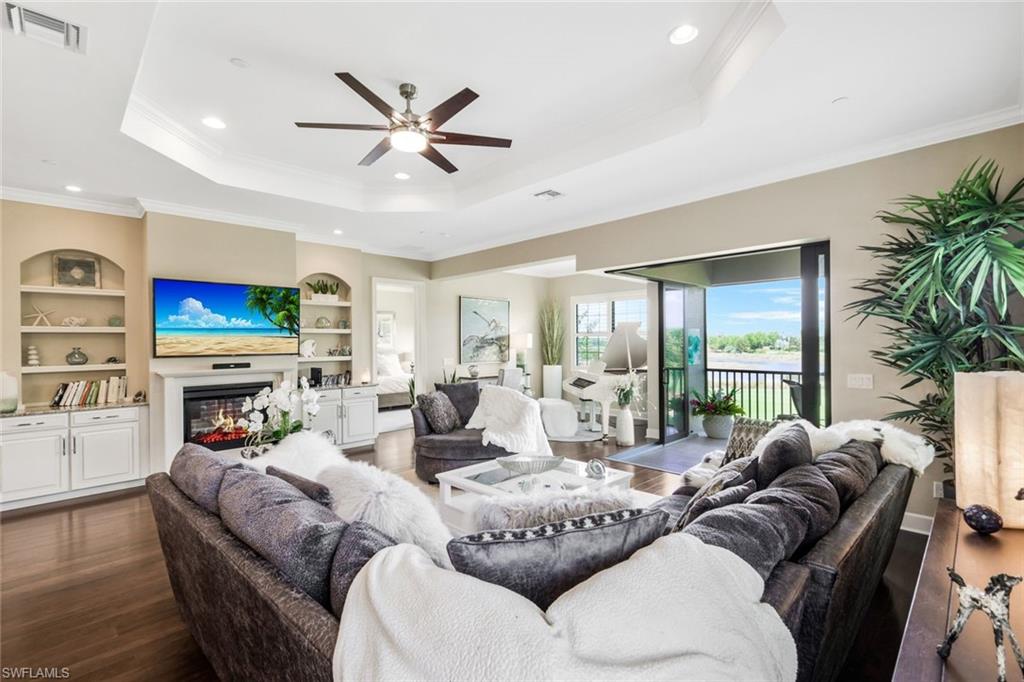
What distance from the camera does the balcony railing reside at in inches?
A: 245

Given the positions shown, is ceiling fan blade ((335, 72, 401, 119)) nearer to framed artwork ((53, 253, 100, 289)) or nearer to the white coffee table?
the white coffee table

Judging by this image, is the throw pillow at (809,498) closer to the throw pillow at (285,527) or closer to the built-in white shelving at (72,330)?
the throw pillow at (285,527)

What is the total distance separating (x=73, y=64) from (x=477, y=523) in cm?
300

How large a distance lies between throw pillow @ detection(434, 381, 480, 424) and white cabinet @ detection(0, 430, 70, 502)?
3268mm

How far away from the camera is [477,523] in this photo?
148 cm

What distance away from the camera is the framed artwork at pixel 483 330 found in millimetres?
7996

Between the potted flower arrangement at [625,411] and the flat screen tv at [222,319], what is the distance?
3.97 meters

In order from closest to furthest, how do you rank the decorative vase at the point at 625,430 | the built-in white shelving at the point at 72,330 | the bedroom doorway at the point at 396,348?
the built-in white shelving at the point at 72,330, the decorative vase at the point at 625,430, the bedroom doorway at the point at 396,348

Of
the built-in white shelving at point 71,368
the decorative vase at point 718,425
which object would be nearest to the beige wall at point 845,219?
the decorative vase at point 718,425

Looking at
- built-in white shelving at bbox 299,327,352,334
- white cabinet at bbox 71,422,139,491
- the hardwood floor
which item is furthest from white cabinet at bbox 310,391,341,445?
the hardwood floor

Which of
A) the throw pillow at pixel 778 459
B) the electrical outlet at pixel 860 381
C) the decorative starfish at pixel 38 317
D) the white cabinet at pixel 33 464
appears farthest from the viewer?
the decorative starfish at pixel 38 317

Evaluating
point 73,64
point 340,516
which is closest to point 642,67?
point 340,516

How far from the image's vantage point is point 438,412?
4.62 m

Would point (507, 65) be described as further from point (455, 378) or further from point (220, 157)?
point (455, 378)
